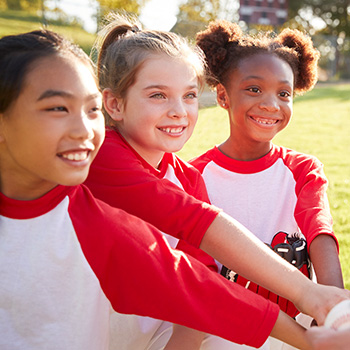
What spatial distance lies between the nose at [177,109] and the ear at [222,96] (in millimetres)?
691

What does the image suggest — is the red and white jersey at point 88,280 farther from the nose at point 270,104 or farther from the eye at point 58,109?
the nose at point 270,104

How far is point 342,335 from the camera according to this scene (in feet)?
4.36

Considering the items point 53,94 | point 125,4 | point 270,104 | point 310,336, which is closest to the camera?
point 53,94

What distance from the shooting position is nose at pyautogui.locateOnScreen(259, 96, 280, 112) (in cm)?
229

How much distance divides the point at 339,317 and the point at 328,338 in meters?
0.07

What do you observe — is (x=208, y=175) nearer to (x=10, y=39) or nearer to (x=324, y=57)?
(x=10, y=39)

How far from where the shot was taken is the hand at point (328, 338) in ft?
4.36

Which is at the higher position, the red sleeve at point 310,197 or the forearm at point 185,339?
the red sleeve at point 310,197

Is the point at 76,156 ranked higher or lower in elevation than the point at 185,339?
higher

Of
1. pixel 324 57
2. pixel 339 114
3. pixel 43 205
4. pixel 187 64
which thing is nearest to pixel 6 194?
pixel 43 205

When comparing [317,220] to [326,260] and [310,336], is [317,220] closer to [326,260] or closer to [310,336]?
[326,260]

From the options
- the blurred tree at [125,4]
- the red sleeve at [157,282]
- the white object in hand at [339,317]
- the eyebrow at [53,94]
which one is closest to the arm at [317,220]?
the white object in hand at [339,317]

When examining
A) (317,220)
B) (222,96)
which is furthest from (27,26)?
(317,220)

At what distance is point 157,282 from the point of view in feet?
4.41
